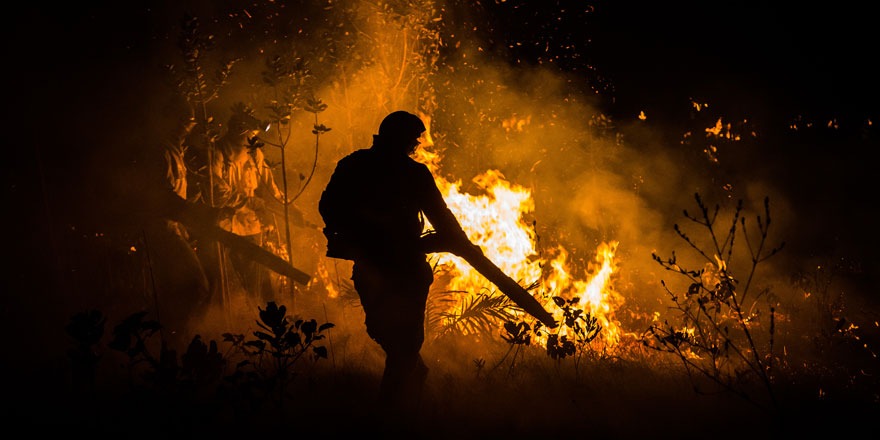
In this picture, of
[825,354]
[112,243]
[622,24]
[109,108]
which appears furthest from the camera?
[112,243]

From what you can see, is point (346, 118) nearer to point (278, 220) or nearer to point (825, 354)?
point (278, 220)

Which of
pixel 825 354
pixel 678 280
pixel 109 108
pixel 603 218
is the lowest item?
pixel 825 354

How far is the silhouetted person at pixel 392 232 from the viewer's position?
13.6 ft

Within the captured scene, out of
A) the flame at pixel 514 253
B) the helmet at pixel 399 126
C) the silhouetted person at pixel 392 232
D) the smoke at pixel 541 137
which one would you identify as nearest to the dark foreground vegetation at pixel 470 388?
the silhouetted person at pixel 392 232

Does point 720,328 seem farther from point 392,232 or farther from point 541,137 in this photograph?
point 392,232

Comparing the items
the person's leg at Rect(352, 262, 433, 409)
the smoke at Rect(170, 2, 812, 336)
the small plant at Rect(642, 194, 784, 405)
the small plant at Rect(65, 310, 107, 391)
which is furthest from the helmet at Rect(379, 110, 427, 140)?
the smoke at Rect(170, 2, 812, 336)

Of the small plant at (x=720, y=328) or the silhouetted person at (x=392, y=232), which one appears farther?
the small plant at (x=720, y=328)

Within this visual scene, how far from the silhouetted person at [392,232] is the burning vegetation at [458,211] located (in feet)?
5.12

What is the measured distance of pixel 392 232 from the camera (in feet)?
13.6

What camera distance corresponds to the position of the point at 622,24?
7703mm

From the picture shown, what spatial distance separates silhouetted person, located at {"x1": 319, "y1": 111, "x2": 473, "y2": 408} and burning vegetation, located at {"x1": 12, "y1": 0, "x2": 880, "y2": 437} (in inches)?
61.4

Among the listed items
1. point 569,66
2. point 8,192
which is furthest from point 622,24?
point 8,192

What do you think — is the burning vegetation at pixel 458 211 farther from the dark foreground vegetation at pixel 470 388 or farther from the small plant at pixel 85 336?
the small plant at pixel 85 336

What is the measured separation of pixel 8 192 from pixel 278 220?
3435 millimetres
